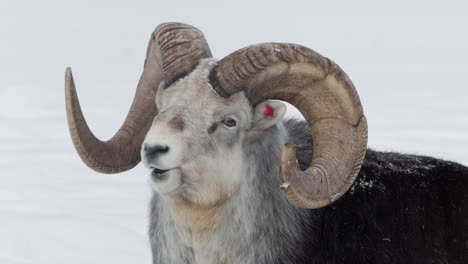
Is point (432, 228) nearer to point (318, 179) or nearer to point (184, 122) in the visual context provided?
point (318, 179)

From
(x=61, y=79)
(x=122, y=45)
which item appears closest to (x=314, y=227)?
(x=61, y=79)

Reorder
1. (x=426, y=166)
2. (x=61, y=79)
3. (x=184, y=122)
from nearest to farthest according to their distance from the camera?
(x=184, y=122) → (x=426, y=166) → (x=61, y=79)

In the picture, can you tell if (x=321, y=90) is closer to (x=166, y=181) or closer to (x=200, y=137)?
(x=200, y=137)

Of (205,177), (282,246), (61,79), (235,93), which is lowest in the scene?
(61,79)

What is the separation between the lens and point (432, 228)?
30.8ft

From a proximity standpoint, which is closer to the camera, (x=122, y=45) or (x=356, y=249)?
(x=356, y=249)

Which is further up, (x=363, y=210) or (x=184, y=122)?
(x=184, y=122)

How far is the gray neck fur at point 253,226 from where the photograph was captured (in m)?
8.95

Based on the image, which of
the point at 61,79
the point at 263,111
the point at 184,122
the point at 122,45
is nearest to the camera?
the point at 184,122

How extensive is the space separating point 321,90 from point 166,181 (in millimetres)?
1742

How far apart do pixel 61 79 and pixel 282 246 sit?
38.5 m

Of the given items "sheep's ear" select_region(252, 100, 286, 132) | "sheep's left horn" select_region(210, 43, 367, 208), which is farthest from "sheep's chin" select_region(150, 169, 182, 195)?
"sheep's ear" select_region(252, 100, 286, 132)

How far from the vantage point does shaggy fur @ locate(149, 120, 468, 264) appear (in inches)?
354

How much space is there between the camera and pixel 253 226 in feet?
29.7
